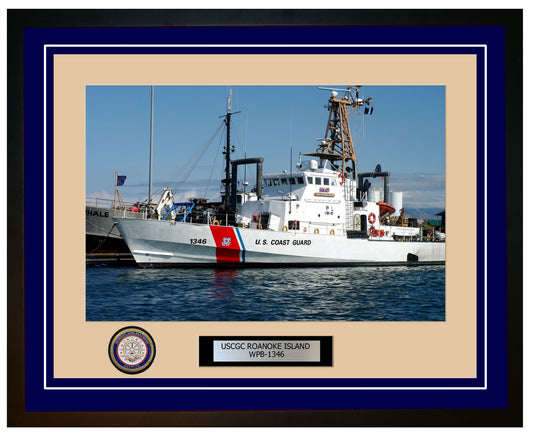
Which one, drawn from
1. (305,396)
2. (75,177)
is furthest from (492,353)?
(75,177)

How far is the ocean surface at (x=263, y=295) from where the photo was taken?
37.7 ft

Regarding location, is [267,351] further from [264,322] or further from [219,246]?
[219,246]

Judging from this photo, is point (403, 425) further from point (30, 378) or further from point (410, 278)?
point (410, 278)

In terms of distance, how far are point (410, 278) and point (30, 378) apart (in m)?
16.3

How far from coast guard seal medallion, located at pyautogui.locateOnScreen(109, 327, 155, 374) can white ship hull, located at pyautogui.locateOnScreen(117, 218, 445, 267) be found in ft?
53.6

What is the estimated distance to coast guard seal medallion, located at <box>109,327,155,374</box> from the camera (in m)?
5.99

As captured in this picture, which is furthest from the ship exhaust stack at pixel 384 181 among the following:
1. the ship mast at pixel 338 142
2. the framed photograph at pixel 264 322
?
Answer: the framed photograph at pixel 264 322

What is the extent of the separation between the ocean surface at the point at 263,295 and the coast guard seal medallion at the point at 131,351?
485 millimetres

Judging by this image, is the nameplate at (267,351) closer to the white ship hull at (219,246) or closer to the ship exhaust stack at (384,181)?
the white ship hull at (219,246)

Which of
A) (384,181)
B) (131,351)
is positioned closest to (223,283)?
(131,351)

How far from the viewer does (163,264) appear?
891 inches

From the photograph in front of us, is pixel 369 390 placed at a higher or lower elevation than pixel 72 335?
lower

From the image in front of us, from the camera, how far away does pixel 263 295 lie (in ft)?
A: 49.7

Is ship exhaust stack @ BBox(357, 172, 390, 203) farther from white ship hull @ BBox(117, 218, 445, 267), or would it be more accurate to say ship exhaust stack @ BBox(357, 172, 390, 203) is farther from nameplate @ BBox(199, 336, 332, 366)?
nameplate @ BBox(199, 336, 332, 366)
